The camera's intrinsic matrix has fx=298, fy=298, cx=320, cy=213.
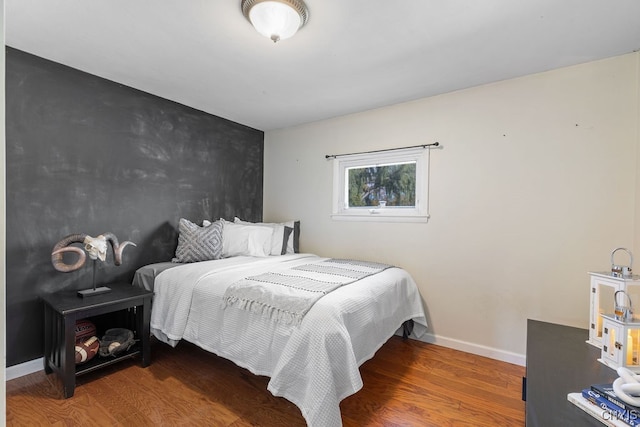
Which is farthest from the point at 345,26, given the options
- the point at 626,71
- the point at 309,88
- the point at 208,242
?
the point at 208,242

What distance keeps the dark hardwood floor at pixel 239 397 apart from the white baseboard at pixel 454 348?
0.20ft

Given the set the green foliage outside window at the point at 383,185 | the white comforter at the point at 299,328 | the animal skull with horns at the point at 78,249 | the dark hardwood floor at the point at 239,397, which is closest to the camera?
the white comforter at the point at 299,328

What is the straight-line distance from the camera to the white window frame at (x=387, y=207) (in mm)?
2756

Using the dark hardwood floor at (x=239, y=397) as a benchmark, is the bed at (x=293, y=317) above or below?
above

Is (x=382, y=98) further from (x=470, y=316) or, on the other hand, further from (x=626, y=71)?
(x=470, y=316)

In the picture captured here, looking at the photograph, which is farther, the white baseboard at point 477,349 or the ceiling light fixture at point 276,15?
the white baseboard at point 477,349

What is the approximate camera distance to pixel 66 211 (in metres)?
2.25

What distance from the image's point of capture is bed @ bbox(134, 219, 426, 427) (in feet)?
4.96

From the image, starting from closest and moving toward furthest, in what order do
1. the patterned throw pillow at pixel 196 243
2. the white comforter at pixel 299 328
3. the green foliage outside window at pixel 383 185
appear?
the white comforter at pixel 299 328 → the patterned throw pillow at pixel 196 243 → the green foliage outside window at pixel 383 185

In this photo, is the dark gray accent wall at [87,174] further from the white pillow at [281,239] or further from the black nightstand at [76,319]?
the white pillow at [281,239]

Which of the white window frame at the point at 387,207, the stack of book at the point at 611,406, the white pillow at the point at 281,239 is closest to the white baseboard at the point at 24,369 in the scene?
the white pillow at the point at 281,239

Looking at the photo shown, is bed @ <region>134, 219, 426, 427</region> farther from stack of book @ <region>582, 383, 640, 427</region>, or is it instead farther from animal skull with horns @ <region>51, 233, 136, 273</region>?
stack of book @ <region>582, 383, 640, 427</region>

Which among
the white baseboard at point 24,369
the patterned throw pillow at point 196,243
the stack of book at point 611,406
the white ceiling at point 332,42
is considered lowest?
the white baseboard at point 24,369

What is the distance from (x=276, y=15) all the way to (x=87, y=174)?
1959mm
